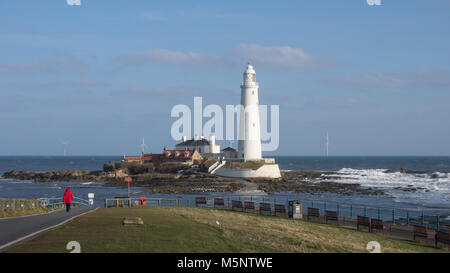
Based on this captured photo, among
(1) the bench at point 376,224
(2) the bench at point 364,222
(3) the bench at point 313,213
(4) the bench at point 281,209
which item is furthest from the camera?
(4) the bench at point 281,209

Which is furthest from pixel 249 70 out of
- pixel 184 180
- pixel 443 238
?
pixel 443 238

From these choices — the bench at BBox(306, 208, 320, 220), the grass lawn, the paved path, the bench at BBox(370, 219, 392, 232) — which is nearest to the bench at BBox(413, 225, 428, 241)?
the grass lawn

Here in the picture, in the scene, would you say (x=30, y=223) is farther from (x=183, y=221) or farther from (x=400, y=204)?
(x=400, y=204)

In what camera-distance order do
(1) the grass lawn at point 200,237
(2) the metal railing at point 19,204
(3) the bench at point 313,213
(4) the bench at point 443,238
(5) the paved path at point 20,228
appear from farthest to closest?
(3) the bench at point 313,213 → (2) the metal railing at point 19,204 → (4) the bench at point 443,238 → (5) the paved path at point 20,228 → (1) the grass lawn at point 200,237

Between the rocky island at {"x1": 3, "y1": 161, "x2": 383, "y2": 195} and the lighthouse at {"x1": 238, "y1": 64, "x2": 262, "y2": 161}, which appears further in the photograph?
the lighthouse at {"x1": 238, "y1": 64, "x2": 262, "y2": 161}

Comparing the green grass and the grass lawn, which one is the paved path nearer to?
the grass lawn

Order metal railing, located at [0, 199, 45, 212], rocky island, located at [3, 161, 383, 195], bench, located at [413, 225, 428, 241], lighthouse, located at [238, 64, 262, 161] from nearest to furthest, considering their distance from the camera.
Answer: bench, located at [413, 225, 428, 241] < metal railing, located at [0, 199, 45, 212] < rocky island, located at [3, 161, 383, 195] < lighthouse, located at [238, 64, 262, 161]

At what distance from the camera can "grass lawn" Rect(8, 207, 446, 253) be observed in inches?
672

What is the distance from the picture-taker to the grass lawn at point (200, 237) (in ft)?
56.0

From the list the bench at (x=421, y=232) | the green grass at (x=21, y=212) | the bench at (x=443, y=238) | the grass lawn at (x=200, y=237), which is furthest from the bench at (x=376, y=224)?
the green grass at (x=21, y=212)

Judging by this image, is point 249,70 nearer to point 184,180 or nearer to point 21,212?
point 184,180

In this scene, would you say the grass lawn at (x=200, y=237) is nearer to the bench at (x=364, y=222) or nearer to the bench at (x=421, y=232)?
the bench at (x=421, y=232)
